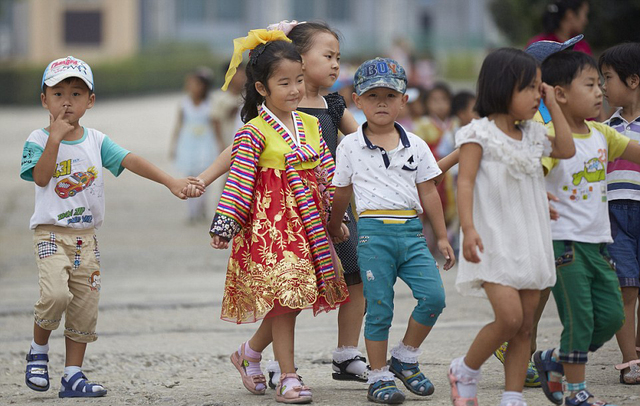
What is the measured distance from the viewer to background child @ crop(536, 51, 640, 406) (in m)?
4.26

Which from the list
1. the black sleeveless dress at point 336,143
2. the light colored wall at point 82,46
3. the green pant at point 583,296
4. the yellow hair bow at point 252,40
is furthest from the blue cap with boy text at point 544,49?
the light colored wall at point 82,46

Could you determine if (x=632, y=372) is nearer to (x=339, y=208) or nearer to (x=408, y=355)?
(x=408, y=355)

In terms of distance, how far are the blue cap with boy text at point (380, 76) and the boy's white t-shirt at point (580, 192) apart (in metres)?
0.76

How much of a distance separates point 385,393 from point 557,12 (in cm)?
355

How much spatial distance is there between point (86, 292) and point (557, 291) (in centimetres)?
229

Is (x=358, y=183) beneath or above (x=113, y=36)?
beneath

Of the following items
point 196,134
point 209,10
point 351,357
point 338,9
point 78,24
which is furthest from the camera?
point 338,9

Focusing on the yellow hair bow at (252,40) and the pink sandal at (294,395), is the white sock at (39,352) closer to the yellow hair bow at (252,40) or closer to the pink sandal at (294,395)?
the pink sandal at (294,395)

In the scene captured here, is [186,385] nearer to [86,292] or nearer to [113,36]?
[86,292]

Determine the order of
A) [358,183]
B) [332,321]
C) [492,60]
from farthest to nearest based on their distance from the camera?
[332,321]
[358,183]
[492,60]

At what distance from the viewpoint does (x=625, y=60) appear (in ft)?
16.5

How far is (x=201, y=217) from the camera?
1350 cm

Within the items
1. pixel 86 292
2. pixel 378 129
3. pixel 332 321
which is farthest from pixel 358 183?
pixel 332 321

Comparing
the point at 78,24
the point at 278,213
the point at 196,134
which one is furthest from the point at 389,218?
the point at 78,24
